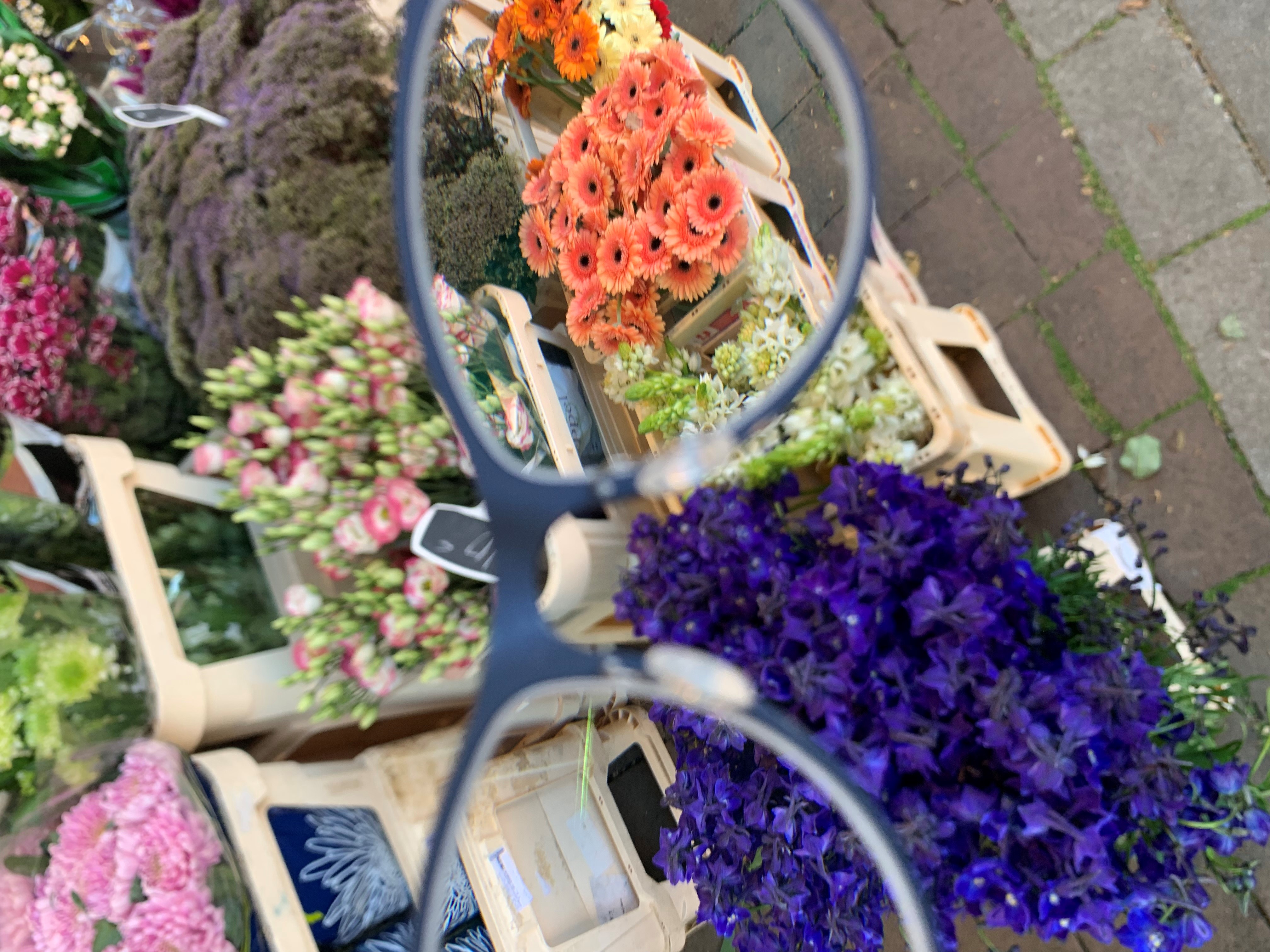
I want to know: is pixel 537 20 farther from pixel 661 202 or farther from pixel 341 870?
pixel 341 870

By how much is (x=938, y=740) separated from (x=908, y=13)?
122cm

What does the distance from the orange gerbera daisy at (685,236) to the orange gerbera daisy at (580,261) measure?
70 millimetres

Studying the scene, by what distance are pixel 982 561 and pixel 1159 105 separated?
37.6 inches

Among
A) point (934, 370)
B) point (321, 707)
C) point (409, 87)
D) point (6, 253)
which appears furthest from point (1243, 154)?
point (6, 253)

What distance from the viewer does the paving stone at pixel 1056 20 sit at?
42.1 inches

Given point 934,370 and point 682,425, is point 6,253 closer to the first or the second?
point 682,425

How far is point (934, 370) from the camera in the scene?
0.80 metres

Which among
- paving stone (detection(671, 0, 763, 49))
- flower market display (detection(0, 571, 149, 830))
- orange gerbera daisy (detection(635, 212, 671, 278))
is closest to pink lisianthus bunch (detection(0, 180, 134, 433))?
flower market display (detection(0, 571, 149, 830))

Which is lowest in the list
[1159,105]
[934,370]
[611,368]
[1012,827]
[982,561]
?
[1012,827]

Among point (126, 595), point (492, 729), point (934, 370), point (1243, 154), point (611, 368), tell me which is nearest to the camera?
point (492, 729)

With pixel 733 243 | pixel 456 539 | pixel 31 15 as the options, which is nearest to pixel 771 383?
pixel 733 243

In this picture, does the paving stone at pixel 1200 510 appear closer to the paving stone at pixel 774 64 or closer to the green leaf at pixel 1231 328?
the green leaf at pixel 1231 328

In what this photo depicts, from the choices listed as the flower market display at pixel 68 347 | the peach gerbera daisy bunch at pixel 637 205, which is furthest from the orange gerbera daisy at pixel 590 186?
the flower market display at pixel 68 347

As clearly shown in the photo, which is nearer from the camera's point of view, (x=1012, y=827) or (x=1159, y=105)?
(x=1012, y=827)
